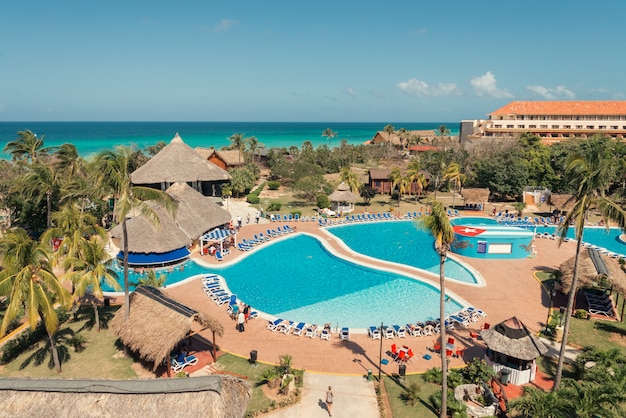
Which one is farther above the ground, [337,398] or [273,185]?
[273,185]

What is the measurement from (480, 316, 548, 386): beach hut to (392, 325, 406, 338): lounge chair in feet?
12.0

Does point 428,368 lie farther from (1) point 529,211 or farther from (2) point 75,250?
(1) point 529,211

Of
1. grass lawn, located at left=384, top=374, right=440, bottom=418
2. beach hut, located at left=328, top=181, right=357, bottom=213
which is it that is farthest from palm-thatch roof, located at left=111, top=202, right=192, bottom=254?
beach hut, located at left=328, top=181, right=357, bottom=213

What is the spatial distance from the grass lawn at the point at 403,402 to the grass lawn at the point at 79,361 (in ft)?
29.4

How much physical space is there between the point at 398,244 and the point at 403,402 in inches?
746

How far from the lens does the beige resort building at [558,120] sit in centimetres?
6650

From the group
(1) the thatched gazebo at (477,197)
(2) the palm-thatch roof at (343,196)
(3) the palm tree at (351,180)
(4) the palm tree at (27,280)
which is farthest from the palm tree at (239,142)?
(4) the palm tree at (27,280)

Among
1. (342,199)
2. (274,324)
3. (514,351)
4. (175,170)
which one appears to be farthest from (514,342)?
(175,170)

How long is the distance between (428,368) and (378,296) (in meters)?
7.37

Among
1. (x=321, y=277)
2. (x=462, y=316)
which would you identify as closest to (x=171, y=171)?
(x=321, y=277)

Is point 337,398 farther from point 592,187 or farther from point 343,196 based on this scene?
point 343,196

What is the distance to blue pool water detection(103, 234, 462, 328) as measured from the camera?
19.9 metres

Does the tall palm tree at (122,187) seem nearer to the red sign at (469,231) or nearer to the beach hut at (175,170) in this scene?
the red sign at (469,231)

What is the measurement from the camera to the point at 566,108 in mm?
69250
